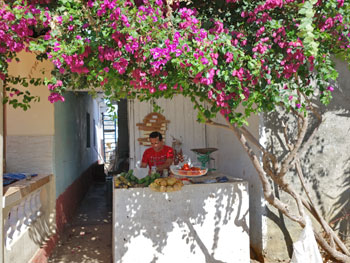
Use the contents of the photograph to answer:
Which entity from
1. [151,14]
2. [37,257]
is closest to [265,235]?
[37,257]

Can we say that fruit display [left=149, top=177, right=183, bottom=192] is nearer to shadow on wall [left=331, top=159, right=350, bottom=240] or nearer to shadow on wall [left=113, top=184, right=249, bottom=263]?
shadow on wall [left=113, top=184, right=249, bottom=263]

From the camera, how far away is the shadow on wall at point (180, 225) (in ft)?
13.4

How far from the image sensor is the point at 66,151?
252 inches

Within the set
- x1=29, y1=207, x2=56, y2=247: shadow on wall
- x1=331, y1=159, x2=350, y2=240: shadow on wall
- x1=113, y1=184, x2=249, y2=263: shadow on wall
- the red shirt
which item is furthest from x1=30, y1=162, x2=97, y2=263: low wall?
x1=331, y1=159, x2=350, y2=240: shadow on wall

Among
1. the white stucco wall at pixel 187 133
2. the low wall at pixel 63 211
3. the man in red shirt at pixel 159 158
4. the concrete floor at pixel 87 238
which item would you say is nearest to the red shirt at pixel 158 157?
the man in red shirt at pixel 159 158

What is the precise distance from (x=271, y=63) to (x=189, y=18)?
81 centimetres

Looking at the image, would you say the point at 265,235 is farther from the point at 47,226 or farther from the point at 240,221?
the point at 47,226

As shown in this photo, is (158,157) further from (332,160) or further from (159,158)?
(332,160)

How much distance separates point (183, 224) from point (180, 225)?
0.14 ft

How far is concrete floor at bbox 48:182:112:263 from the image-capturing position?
4.91m

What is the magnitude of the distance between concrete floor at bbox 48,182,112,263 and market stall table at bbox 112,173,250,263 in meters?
0.99

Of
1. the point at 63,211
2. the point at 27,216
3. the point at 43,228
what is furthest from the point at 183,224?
the point at 63,211

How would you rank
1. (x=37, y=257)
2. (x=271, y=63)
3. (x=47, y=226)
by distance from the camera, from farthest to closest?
1. (x=47, y=226)
2. (x=37, y=257)
3. (x=271, y=63)

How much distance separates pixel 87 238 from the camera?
18.9ft
